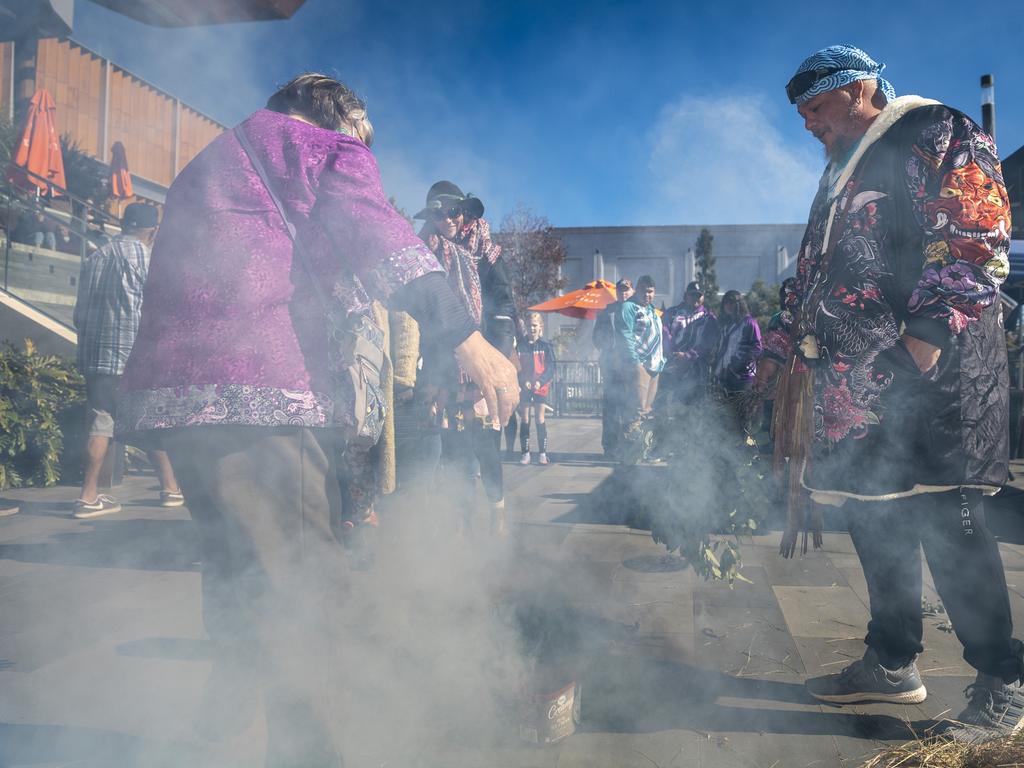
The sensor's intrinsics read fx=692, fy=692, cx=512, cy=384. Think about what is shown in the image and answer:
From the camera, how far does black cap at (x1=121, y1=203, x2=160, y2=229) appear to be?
3857mm

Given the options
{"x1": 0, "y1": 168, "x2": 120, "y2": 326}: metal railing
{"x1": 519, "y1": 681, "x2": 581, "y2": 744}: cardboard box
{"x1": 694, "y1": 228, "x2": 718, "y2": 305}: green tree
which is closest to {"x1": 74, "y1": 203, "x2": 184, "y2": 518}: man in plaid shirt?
{"x1": 0, "y1": 168, "x2": 120, "y2": 326}: metal railing

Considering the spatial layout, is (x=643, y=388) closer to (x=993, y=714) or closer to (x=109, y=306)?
(x=109, y=306)

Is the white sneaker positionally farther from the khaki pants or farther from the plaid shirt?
the khaki pants

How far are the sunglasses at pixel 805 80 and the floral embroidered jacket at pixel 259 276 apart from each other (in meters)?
1.12

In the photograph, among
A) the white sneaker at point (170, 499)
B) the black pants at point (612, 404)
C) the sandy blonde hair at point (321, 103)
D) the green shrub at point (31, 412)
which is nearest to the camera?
the sandy blonde hair at point (321, 103)

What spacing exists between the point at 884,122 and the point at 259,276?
1.42m

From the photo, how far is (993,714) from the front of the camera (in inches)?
59.9

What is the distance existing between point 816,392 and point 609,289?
9.47m

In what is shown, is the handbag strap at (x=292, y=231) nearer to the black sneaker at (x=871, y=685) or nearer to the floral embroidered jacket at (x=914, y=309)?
the floral embroidered jacket at (x=914, y=309)

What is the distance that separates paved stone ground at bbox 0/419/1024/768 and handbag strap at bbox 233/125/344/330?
3.16ft

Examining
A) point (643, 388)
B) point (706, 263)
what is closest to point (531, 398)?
point (643, 388)

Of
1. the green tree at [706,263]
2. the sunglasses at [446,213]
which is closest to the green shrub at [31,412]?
the sunglasses at [446,213]

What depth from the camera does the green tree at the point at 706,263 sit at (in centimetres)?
2945

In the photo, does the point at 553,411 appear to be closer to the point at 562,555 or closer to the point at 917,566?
the point at 562,555
